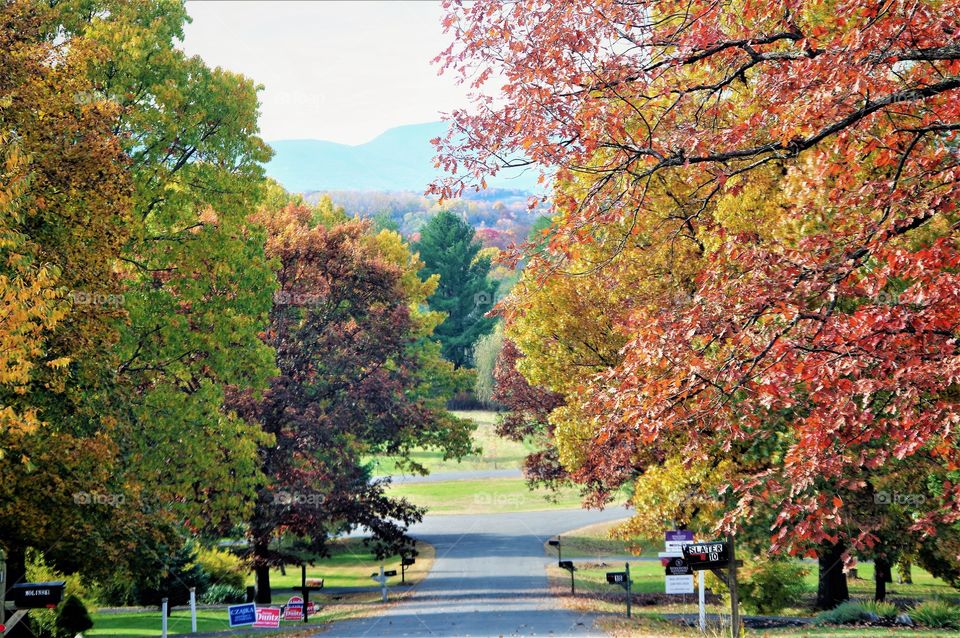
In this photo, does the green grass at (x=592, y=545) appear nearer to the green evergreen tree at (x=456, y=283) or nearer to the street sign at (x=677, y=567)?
the street sign at (x=677, y=567)

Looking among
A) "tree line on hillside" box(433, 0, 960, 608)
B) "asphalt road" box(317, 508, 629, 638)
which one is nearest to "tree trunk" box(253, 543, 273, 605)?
"asphalt road" box(317, 508, 629, 638)

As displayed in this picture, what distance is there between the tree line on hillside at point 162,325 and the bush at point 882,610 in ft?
43.1

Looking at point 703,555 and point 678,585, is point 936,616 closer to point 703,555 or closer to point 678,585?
point 678,585

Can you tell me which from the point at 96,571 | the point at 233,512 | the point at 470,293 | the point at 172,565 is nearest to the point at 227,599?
the point at 172,565

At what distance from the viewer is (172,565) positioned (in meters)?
25.9

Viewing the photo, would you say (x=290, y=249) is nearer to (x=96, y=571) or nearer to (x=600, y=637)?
(x=96, y=571)

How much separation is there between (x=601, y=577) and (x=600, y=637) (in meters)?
13.7

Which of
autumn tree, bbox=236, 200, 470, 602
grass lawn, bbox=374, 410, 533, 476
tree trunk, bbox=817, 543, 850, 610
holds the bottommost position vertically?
grass lawn, bbox=374, 410, 533, 476

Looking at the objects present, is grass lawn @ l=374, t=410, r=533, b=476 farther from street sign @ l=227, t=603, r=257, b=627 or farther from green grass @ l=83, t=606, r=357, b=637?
street sign @ l=227, t=603, r=257, b=627

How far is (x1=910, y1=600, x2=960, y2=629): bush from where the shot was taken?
59.5 feet

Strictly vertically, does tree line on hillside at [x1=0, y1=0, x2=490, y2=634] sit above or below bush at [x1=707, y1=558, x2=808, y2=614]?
above

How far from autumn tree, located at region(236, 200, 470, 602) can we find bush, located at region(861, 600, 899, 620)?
13.5 metres

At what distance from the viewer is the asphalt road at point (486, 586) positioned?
20.9m

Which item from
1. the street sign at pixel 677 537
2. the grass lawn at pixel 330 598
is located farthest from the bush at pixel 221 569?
the street sign at pixel 677 537
